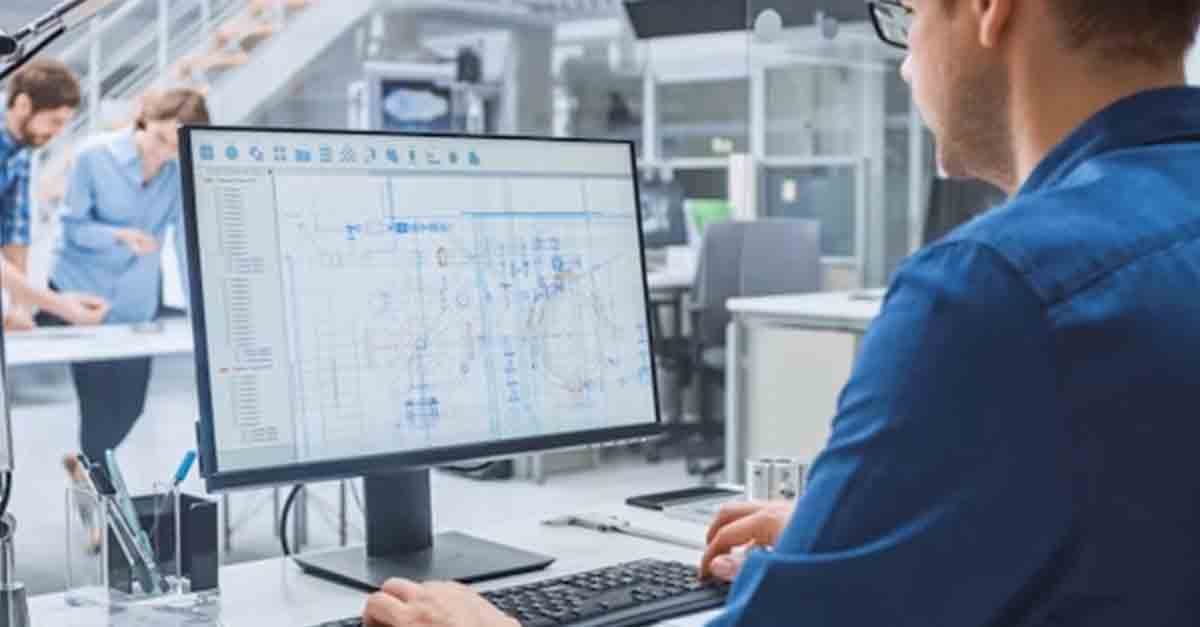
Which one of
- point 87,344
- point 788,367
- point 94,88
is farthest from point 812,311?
point 94,88

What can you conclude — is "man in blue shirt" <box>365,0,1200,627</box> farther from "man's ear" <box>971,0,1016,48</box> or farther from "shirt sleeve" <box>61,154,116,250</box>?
"shirt sleeve" <box>61,154,116,250</box>

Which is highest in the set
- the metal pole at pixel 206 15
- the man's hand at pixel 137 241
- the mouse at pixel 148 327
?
the metal pole at pixel 206 15

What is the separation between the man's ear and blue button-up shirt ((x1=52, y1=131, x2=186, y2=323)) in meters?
3.38

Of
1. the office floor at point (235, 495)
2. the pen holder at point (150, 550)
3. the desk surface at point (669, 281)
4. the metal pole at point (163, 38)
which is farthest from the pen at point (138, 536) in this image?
the metal pole at point (163, 38)

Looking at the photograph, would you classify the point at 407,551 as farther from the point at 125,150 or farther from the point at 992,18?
the point at 125,150

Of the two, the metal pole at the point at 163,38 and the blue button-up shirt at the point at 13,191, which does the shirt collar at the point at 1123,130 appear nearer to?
the blue button-up shirt at the point at 13,191

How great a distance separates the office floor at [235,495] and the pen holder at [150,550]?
1.99 metres

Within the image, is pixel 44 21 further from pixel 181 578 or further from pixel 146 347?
pixel 146 347

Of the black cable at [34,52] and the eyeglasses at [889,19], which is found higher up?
the eyeglasses at [889,19]

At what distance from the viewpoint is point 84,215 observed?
4066 millimetres

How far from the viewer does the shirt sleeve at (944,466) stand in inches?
29.5

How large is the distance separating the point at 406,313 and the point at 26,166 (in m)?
2.88

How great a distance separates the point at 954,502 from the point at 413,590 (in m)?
0.54

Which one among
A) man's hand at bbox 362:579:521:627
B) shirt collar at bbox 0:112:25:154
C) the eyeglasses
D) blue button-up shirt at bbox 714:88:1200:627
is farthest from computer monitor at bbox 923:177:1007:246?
blue button-up shirt at bbox 714:88:1200:627
